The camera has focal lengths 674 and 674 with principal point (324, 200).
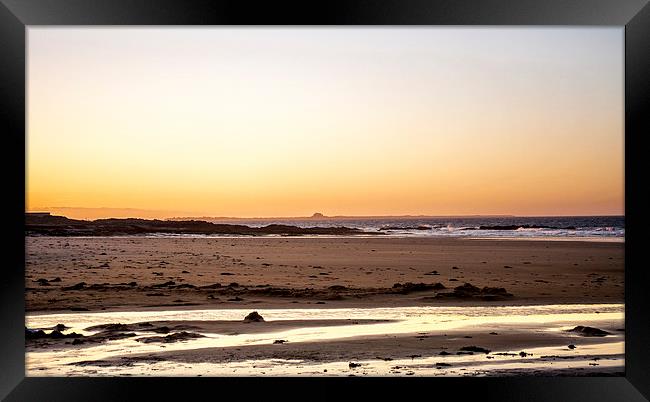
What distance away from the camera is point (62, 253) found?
30.7ft

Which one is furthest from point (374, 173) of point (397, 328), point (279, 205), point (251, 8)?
point (251, 8)

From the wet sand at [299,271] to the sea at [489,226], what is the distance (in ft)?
0.96

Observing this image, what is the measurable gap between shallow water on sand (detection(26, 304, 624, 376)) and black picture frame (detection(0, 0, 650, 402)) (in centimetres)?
66

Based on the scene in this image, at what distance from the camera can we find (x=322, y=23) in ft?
10.0

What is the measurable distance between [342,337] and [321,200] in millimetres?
6062

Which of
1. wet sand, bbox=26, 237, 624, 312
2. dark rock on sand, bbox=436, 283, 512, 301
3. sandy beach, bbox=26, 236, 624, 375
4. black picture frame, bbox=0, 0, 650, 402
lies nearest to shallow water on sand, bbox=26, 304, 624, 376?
sandy beach, bbox=26, 236, 624, 375

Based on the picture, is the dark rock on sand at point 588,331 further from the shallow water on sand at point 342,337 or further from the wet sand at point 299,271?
the wet sand at point 299,271

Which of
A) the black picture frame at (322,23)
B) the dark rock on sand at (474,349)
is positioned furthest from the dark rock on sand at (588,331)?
the black picture frame at (322,23)

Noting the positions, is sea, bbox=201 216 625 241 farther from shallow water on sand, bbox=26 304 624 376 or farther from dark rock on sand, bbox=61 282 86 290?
shallow water on sand, bbox=26 304 624 376

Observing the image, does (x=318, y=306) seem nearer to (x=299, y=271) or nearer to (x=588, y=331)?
(x=299, y=271)

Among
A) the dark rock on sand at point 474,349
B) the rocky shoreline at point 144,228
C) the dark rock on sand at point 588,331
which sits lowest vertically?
the dark rock on sand at point 474,349

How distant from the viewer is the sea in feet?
39.4

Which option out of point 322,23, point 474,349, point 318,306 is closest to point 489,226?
point 318,306

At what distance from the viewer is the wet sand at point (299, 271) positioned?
7.07 meters
